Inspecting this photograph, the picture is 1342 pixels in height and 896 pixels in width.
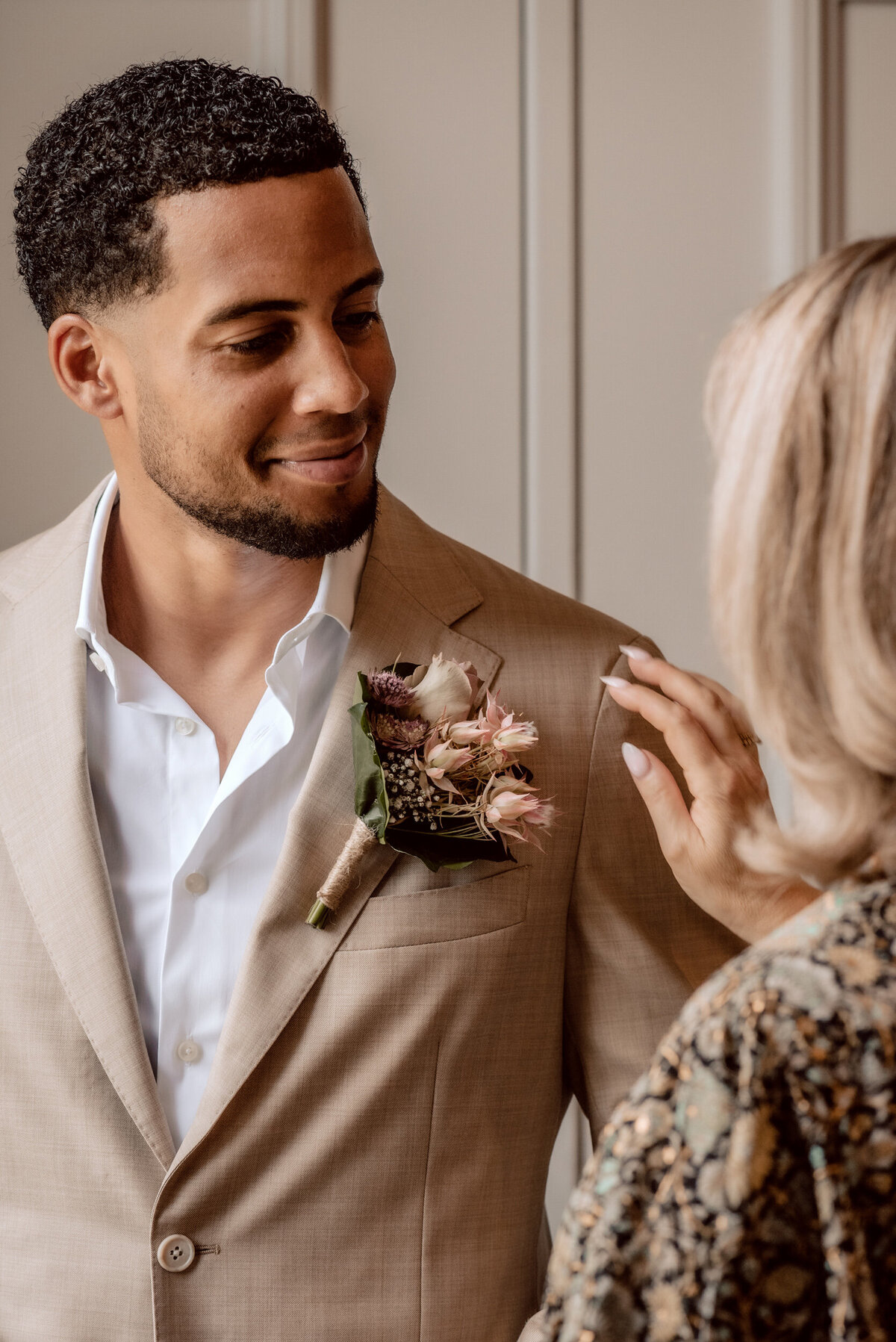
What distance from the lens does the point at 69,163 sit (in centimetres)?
126

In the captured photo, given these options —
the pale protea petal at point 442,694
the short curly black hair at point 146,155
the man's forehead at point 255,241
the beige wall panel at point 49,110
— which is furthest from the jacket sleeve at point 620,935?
the beige wall panel at point 49,110

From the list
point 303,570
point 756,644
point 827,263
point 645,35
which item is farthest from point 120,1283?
Answer: point 645,35

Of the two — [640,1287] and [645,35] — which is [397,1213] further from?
[645,35]

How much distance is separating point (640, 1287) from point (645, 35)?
1.73 m

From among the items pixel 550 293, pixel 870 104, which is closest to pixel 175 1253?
pixel 550 293

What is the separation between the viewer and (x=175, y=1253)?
1144mm

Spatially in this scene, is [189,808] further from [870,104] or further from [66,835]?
[870,104]

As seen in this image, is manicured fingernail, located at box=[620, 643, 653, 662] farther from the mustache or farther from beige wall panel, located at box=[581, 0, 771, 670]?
beige wall panel, located at box=[581, 0, 771, 670]

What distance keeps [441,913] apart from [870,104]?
1.49m

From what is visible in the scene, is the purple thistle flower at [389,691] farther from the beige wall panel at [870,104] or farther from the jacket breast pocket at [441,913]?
the beige wall panel at [870,104]

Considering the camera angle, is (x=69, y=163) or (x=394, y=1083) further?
(x=69, y=163)

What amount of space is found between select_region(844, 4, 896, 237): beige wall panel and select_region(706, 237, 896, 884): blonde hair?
134 centimetres

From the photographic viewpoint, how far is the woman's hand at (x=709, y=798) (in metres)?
1.14

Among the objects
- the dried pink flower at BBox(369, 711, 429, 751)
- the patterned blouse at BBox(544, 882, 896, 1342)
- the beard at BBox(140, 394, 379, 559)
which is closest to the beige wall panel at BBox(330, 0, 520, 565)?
the beard at BBox(140, 394, 379, 559)
